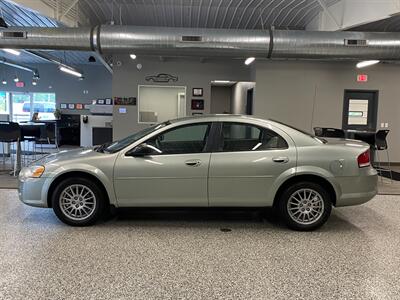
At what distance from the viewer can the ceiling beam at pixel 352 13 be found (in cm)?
586

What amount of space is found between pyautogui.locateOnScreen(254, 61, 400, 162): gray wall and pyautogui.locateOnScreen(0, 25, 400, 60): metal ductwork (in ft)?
9.73

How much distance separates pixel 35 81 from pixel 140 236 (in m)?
17.5

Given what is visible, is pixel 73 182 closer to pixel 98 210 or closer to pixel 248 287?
pixel 98 210

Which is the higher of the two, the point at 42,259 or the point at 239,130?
the point at 239,130

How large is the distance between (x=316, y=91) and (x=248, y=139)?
6.41 meters

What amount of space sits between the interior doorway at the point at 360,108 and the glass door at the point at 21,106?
1668 cm

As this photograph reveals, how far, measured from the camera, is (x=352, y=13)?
6.57 meters

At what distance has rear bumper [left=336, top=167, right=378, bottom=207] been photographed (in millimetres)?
3990

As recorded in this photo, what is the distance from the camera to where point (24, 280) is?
276 centimetres

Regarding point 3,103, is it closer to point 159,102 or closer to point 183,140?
point 159,102

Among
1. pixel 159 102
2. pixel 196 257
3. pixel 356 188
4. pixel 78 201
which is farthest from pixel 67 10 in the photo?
pixel 356 188

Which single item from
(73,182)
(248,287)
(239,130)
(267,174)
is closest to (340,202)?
(267,174)

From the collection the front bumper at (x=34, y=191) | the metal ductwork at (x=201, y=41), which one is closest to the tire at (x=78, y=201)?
the front bumper at (x=34, y=191)

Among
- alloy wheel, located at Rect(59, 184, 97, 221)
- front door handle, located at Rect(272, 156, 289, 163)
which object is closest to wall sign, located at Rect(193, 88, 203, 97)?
front door handle, located at Rect(272, 156, 289, 163)
